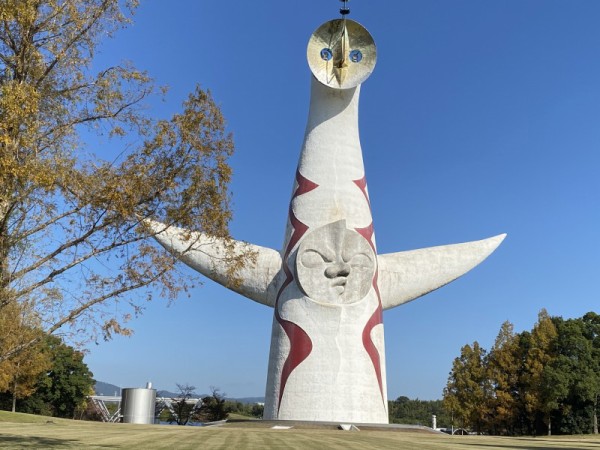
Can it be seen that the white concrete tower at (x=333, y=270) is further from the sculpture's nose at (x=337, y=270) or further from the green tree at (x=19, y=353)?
the green tree at (x=19, y=353)

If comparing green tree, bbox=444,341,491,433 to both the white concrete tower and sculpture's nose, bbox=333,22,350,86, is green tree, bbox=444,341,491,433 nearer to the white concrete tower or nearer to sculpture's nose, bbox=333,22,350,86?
the white concrete tower

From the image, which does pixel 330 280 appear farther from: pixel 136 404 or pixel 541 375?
pixel 541 375

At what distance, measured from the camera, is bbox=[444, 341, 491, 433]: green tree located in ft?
133

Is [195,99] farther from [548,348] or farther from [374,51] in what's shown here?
[548,348]

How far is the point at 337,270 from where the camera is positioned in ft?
70.8

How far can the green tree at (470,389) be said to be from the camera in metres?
40.4

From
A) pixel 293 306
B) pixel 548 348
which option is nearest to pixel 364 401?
pixel 293 306

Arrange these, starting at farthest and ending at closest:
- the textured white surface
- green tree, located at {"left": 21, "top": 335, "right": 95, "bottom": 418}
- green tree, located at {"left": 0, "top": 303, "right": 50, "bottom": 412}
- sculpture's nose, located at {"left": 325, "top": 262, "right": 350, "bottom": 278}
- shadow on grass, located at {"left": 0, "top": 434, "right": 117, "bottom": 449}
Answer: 1. green tree, located at {"left": 21, "top": 335, "right": 95, "bottom": 418}
2. sculpture's nose, located at {"left": 325, "top": 262, "right": 350, "bottom": 278}
3. the textured white surface
4. green tree, located at {"left": 0, "top": 303, "right": 50, "bottom": 412}
5. shadow on grass, located at {"left": 0, "top": 434, "right": 117, "bottom": 449}

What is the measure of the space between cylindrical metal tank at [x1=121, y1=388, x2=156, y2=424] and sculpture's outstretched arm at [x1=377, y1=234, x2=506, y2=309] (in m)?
13.7

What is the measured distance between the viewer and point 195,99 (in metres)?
10.6

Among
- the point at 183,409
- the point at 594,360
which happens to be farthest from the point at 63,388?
the point at 594,360

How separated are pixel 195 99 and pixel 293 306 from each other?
12.4 metres

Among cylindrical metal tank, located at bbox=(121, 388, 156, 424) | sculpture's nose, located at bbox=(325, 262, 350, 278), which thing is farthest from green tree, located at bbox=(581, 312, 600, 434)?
cylindrical metal tank, located at bbox=(121, 388, 156, 424)

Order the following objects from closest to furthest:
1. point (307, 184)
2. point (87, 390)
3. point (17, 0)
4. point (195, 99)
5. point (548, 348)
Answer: point (17, 0), point (195, 99), point (307, 184), point (548, 348), point (87, 390)
